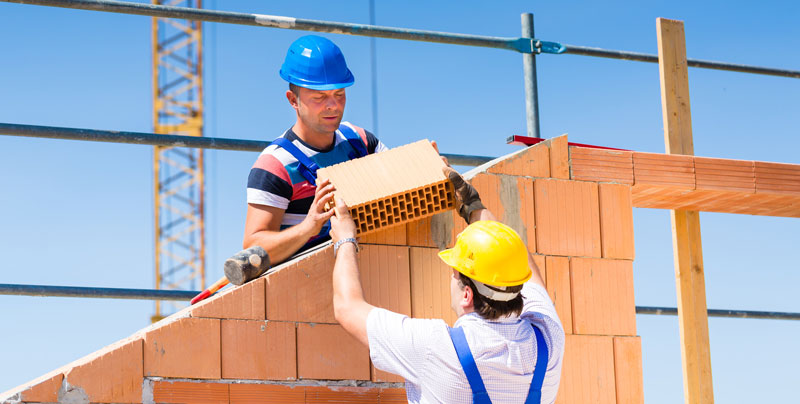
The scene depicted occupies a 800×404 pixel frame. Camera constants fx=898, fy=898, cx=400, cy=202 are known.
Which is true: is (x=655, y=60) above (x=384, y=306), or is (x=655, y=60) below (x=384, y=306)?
above

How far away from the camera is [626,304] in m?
4.06

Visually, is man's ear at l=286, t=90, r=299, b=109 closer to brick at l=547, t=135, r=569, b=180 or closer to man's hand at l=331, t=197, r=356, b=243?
man's hand at l=331, t=197, r=356, b=243

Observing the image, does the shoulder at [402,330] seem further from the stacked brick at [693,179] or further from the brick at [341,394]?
the stacked brick at [693,179]

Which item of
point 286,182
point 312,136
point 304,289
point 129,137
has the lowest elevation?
point 304,289

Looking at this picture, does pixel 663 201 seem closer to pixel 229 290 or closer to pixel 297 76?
pixel 297 76

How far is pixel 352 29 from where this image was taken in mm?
4906

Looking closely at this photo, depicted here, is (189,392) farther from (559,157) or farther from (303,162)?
(559,157)

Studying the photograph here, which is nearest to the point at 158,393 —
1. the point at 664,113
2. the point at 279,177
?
the point at 279,177

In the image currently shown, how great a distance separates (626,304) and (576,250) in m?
0.35

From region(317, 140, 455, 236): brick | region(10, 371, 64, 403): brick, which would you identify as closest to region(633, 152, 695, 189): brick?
region(317, 140, 455, 236): brick

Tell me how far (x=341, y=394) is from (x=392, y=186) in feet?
2.72

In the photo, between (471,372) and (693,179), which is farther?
(693,179)

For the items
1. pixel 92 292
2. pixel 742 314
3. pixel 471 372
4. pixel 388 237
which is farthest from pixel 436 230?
pixel 742 314

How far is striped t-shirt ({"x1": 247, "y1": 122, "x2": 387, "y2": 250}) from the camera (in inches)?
142
